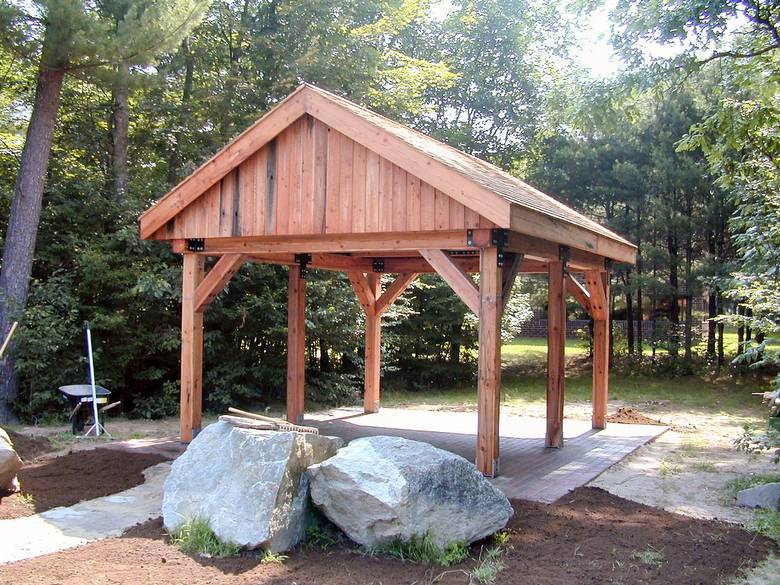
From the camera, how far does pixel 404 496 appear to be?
4348mm

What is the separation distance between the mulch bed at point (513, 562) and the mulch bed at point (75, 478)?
116 cm

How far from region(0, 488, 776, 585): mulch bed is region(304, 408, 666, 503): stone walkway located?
1062 millimetres

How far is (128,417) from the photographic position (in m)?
11.4

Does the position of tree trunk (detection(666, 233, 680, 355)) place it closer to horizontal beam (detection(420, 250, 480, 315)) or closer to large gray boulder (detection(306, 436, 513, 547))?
horizontal beam (detection(420, 250, 480, 315))

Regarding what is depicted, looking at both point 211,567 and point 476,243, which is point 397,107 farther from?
point 211,567

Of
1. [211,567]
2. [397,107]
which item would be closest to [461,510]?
[211,567]

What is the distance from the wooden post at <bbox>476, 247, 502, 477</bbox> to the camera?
20.2ft

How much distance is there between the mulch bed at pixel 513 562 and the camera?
3.97 m

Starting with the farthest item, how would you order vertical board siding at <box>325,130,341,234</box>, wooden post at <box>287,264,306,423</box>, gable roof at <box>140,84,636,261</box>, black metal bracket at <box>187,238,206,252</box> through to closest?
A: 1. wooden post at <box>287,264,306,423</box>
2. black metal bracket at <box>187,238,206,252</box>
3. vertical board siding at <box>325,130,341,234</box>
4. gable roof at <box>140,84,636,261</box>

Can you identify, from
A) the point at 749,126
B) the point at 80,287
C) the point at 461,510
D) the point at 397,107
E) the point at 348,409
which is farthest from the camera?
the point at 397,107

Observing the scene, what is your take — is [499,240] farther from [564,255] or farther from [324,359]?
[324,359]

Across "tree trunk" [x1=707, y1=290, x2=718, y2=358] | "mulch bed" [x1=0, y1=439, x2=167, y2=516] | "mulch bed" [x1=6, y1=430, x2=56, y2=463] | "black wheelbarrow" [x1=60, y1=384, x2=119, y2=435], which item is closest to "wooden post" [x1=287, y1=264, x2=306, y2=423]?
"black wheelbarrow" [x1=60, y1=384, x2=119, y2=435]

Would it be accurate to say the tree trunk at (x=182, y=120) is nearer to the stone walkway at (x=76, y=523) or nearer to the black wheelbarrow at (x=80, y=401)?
the black wheelbarrow at (x=80, y=401)

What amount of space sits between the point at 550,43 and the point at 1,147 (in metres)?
17.6
